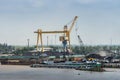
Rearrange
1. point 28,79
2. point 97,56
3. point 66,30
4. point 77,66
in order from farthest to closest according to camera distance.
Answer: point 66,30 → point 97,56 → point 77,66 → point 28,79

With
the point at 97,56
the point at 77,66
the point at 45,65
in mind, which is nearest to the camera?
the point at 77,66

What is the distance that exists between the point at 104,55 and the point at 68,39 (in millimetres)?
7687

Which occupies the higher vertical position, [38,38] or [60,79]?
[38,38]

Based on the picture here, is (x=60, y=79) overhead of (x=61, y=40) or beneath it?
beneath

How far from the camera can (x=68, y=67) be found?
Result: 61.2 m

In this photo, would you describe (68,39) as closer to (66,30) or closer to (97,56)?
(66,30)

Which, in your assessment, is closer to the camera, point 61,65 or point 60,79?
point 60,79

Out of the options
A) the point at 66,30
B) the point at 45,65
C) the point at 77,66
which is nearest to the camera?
the point at 77,66

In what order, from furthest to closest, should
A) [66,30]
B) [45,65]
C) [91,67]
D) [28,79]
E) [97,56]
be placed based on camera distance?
1. [66,30]
2. [97,56]
3. [45,65]
4. [91,67]
5. [28,79]

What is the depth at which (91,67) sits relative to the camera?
55.8 meters

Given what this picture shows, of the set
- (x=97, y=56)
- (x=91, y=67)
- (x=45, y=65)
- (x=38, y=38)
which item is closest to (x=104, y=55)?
(x=97, y=56)

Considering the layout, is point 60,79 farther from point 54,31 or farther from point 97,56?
point 54,31

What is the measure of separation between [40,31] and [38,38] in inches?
72.6

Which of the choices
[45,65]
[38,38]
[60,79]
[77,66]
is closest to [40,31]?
[38,38]
